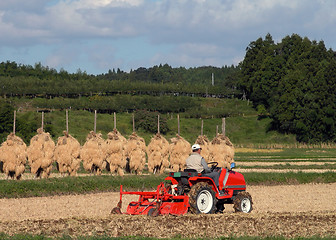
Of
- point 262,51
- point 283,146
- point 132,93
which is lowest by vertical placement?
point 283,146

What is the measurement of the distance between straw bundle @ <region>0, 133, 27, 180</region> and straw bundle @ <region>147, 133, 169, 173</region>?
11395mm

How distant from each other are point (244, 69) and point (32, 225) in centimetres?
12068

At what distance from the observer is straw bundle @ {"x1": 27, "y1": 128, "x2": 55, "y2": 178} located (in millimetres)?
41094

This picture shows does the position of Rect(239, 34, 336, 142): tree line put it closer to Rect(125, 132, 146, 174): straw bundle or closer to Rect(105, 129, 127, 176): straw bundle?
Rect(125, 132, 146, 174): straw bundle

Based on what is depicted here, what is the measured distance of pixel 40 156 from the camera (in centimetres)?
4116

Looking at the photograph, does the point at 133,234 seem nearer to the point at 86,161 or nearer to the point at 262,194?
the point at 262,194

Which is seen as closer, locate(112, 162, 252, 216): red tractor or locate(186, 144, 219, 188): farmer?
locate(112, 162, 252, 216): red tractor

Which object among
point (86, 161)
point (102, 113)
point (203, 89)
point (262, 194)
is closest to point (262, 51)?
point (203, 89)

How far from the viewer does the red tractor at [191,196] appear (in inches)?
781

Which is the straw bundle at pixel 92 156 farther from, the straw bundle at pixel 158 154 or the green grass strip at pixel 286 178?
the green grass strip at pixel 286 178

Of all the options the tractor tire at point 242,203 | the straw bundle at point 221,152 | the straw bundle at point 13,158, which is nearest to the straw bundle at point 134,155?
the straw bundle at point 221,152

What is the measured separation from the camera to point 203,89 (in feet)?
498

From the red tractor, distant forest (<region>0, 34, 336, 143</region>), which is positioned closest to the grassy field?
distant forest (<region>0, 34, 336, 143</region>)

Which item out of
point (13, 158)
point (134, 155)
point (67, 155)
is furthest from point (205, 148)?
point (13, 158)
